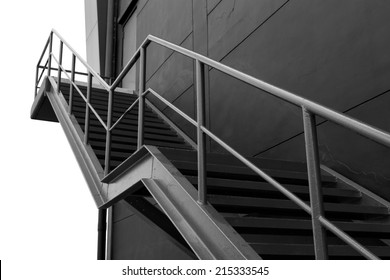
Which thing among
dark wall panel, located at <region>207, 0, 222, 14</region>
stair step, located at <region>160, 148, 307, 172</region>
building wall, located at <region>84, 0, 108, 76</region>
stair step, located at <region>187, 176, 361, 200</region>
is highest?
building wall, located at <region>84, 0, 108, 76</region>

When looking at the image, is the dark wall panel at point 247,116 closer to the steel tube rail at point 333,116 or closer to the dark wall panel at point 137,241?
the dark wall panel at point 137,241

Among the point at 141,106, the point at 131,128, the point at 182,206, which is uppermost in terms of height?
the point at 131,128

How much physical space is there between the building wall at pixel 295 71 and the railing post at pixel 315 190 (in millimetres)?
1502

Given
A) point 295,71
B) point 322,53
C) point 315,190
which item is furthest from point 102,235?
point 315,190

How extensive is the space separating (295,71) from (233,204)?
1.87 meters

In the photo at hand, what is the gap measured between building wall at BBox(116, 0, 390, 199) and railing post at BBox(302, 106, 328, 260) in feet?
4.93

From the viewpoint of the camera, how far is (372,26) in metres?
3.25

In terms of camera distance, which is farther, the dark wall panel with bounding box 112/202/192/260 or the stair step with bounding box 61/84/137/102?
the stair step with bounding box 61/84/137/102

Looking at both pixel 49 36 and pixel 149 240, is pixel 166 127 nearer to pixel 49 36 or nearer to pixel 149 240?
pixel 149 240

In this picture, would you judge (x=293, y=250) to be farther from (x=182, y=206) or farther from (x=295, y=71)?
(x=295, y=71)

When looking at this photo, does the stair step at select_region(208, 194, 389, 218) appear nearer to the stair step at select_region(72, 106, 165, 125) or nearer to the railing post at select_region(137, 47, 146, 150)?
the railing post at select_region(137, 47, 146, 150)

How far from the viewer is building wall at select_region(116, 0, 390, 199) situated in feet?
10.5

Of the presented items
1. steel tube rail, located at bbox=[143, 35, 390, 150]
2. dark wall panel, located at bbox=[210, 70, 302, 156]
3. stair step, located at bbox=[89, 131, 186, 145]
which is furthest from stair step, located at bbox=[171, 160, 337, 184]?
stair step, located at bbox=[89, 131, 186, 145]

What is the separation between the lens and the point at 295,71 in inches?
156
